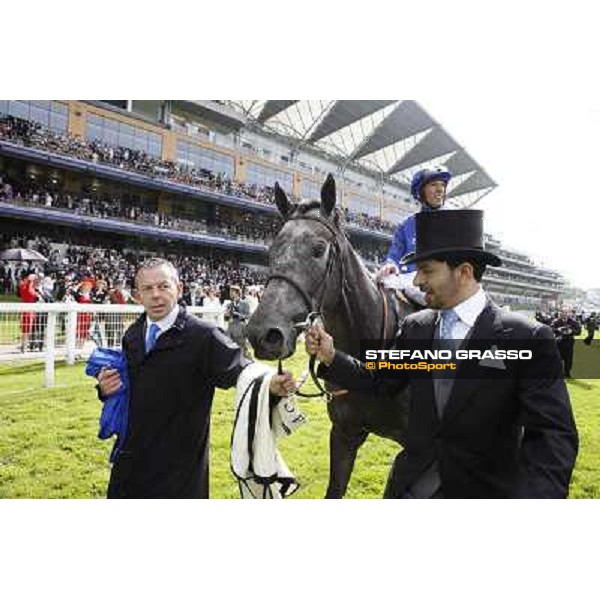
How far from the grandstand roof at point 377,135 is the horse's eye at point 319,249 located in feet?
2.26

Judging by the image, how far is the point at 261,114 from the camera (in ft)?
8.70

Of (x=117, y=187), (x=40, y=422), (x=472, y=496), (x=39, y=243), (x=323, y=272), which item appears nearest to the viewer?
(x=472, y=496)

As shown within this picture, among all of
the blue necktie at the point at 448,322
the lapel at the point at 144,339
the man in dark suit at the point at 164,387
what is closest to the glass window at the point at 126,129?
the man in dark suit at the point at 164,387

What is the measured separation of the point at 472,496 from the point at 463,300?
2.10ft

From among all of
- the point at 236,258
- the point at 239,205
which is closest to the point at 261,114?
the point at 239,205

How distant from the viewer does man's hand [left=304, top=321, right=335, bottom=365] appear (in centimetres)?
165

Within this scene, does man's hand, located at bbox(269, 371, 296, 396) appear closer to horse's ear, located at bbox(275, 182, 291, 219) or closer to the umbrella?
horse's ear, located at bbox(275, 182, 291, 219)

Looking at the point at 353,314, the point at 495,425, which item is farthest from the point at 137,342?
the point at 495,425

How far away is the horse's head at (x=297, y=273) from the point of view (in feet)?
5.57

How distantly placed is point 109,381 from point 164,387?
0.21 m

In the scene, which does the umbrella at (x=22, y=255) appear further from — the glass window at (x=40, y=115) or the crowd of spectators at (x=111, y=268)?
the glass window at (x=40, y=115)

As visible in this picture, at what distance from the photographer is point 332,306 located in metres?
2.12
